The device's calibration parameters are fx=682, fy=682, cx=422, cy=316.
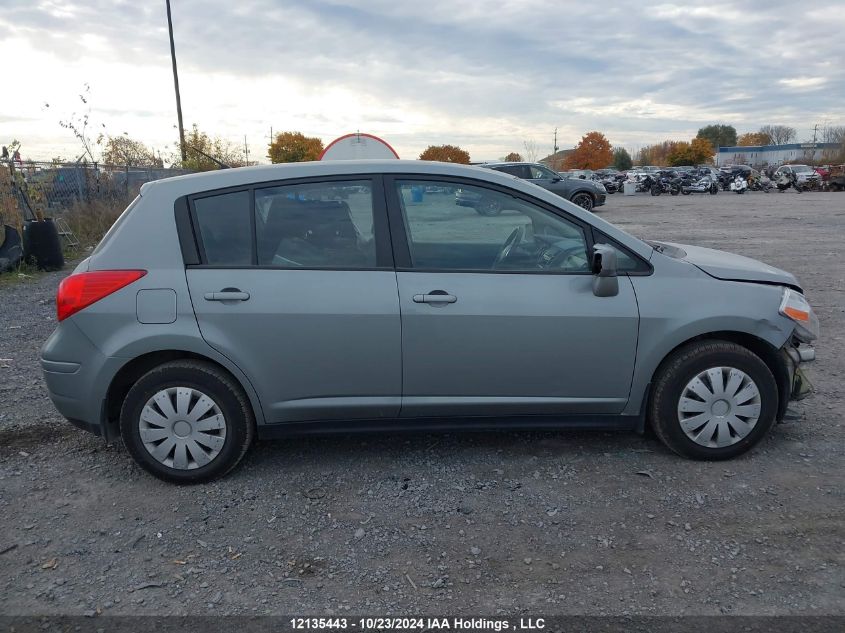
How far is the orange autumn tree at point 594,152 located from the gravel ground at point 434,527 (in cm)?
11072

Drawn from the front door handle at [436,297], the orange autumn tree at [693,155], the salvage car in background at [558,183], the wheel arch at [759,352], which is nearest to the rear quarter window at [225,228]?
the front door handle at [436,297]

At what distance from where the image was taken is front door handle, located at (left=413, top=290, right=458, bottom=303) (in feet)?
11.9

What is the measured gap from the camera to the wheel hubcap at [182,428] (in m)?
3.66

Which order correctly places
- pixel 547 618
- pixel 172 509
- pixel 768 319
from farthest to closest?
pixel 768 319
pixel 172 509
pixel 547 618

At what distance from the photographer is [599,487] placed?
3678 mm

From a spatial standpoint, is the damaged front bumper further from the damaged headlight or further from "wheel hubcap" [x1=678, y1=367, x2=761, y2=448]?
"wheel hubcap" [x1=678, y1=367, x2=761, y2=448]

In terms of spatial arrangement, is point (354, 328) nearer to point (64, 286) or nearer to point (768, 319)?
point (64, 286)

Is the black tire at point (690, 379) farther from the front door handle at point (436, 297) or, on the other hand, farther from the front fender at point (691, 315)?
the front door handle at point (436, 297)

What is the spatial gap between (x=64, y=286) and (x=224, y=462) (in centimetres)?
129

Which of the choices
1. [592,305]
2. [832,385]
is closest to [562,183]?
[832,385]

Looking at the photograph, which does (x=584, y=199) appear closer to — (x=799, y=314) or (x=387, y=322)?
(x=799, y=314)

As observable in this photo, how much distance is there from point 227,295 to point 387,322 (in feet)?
2.82

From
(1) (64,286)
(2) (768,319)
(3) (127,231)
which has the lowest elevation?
(2) (768,319)

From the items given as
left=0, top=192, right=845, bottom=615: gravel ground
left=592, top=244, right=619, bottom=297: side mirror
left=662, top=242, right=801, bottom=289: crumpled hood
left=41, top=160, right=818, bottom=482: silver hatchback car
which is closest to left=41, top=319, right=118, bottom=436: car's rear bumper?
left=41, top=160, right=818, bottom=482: silver hatchback car
